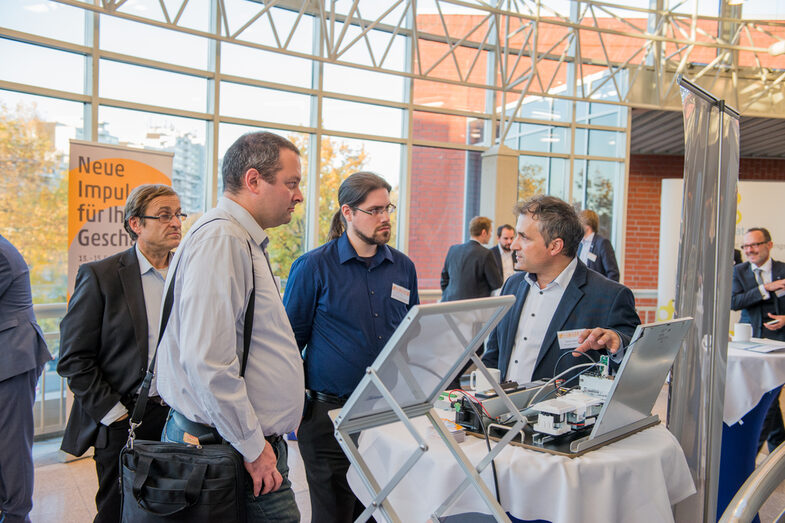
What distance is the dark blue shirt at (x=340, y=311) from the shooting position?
239 centimetres

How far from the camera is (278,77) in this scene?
6617 mm

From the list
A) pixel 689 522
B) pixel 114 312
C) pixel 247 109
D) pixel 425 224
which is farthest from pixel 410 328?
pixel 425 224

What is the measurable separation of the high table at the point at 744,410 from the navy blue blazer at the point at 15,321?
3269mm

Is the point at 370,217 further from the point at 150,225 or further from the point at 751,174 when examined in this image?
the point at 751,174

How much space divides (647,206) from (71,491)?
9.92 meters

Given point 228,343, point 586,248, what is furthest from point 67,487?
point 586,248

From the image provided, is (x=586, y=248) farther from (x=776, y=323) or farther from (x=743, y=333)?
(x=743, y=333)

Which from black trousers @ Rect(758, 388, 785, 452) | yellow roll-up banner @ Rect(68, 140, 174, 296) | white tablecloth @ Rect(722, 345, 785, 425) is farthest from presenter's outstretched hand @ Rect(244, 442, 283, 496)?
black trousers @ Rect(758, 388, 785, 452)

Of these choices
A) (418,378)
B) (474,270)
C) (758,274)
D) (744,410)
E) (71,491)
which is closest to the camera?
(418,378)

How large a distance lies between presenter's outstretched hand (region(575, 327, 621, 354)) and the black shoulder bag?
114 cm

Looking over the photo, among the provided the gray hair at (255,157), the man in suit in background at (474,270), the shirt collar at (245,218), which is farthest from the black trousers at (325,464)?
the man in suit in background at (474,270)

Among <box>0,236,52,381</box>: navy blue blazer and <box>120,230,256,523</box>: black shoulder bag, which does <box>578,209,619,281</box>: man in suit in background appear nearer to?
<box>0,236,52,381</box>: navy blue blazer

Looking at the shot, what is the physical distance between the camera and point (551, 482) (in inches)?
62.9

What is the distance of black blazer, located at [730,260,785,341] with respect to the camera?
14.8 feet
